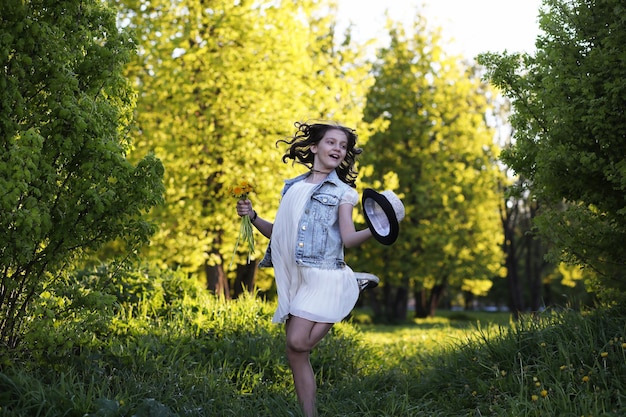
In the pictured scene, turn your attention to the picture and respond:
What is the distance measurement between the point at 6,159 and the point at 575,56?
14.1 ft

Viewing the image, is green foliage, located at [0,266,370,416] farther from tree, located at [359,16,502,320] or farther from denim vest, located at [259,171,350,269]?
tree, located at [359,16,502,320]

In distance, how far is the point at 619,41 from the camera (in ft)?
16.7

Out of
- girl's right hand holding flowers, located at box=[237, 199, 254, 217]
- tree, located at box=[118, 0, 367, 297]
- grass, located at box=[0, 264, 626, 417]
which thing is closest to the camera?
grass, located at box=[0, 264, 626, 417]

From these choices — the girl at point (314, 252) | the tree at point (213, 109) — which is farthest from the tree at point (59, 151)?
the tree at point (213, 109)

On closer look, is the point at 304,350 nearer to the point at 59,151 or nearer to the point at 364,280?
the point at 364,280

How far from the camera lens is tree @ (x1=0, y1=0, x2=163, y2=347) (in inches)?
156

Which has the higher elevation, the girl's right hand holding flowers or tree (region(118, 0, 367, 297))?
tree (region(118, 0, 367, 297))

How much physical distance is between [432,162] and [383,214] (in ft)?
49.2

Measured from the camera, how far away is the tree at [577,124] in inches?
198

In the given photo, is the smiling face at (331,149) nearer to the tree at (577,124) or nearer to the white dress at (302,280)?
the white dress at (302,280)

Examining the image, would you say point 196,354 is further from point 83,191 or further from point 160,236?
point 160,236

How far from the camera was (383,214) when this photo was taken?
153 inches

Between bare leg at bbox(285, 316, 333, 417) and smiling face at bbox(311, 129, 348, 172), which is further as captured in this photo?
smiling face at bbox(311, 129, 348, 172)

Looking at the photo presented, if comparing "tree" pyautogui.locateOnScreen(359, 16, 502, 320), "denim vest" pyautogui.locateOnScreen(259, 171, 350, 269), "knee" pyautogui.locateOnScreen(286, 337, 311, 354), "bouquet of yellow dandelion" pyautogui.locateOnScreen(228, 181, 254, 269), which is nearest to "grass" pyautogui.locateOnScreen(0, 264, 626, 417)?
"knee" pyautogui.locateOnScreen(286, 337, 311, 354)
